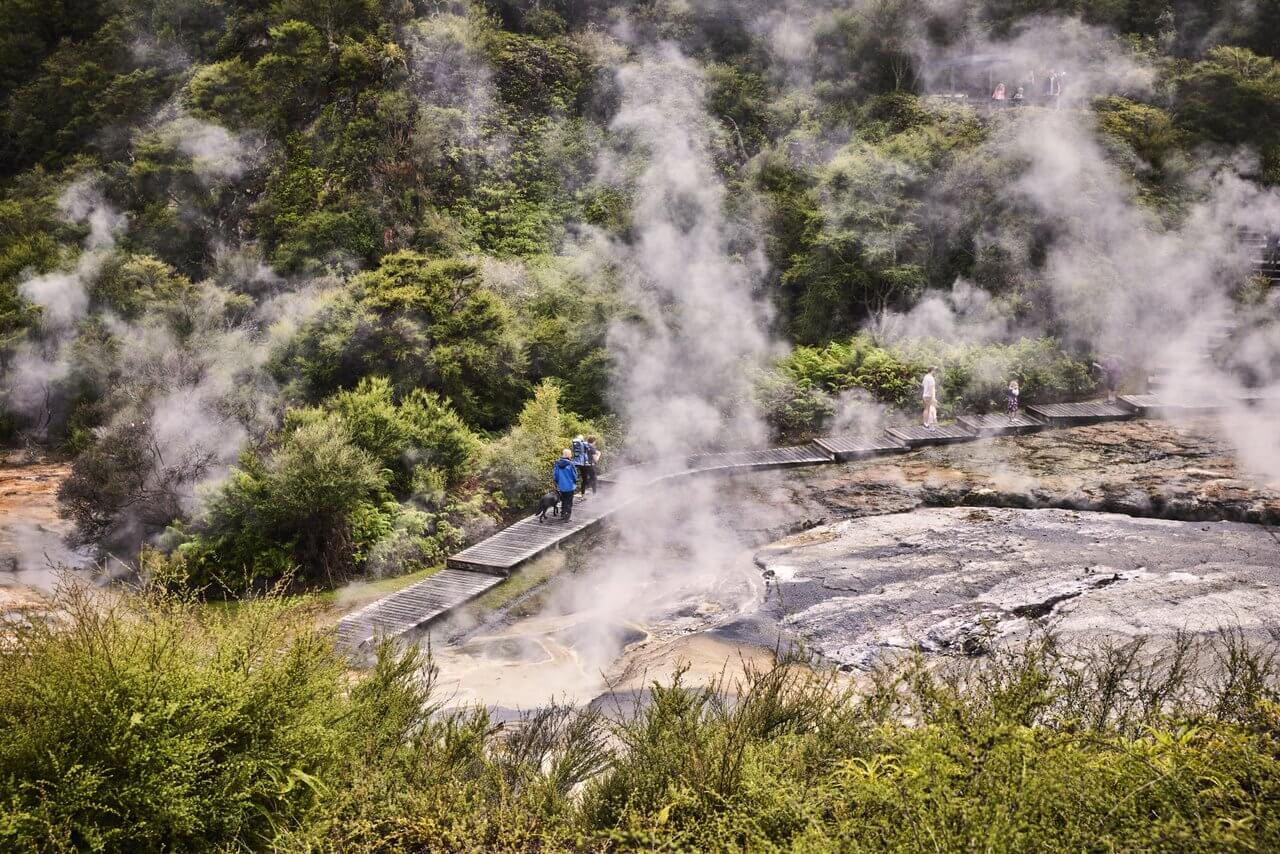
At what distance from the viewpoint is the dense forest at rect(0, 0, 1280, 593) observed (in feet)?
37.4

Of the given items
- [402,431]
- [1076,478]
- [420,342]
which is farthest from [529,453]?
[1076,478]

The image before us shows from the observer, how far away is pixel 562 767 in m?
4.68

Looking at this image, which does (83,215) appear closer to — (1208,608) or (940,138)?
(940,138)

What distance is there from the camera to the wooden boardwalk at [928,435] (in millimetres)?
13555

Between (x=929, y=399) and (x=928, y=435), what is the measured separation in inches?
25.4

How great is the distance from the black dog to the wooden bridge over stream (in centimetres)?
10

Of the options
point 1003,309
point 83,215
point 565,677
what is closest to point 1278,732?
point 565,677

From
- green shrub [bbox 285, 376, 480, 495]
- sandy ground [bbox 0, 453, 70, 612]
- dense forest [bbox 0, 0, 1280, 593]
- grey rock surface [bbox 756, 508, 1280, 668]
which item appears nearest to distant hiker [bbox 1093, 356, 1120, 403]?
dense forest [bbox 0, 0, 1280, 593]

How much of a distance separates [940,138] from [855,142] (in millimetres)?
1759

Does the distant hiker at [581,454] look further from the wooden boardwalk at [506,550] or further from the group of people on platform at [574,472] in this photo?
the wooden boardwalk at [506,550]

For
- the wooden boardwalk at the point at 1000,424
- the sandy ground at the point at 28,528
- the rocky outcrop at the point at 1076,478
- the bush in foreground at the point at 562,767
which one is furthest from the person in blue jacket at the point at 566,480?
the wooden boardwalk at the point at 1000,424

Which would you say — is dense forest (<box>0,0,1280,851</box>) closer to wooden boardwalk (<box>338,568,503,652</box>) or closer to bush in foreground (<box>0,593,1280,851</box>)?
bush in foreground (<box>0,593,1280,851</box>)

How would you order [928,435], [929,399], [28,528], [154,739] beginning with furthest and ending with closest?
[929,399] → [928,435] → [28,528] → [154,739]

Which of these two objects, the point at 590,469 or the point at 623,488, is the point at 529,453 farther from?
the point at 623,488
